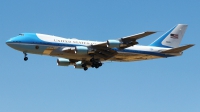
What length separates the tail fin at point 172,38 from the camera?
245 ft

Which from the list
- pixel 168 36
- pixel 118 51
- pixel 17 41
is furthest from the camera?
pixel 168 36

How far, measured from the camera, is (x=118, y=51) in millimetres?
69188

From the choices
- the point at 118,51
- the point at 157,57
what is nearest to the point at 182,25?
the point at 157,57

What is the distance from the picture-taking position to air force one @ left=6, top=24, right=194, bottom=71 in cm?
6469

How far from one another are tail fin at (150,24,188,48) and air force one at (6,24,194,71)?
127cm

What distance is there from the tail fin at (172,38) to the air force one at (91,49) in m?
1.27

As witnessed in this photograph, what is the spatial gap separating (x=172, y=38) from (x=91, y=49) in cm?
1656

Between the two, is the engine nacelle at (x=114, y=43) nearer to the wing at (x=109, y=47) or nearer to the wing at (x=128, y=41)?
the wing at (x=109, y=47)

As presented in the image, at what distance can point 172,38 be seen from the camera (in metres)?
75.9

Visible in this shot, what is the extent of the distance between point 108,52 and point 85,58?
12.1 feet

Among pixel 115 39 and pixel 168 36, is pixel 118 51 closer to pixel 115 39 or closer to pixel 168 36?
pixel 115 39

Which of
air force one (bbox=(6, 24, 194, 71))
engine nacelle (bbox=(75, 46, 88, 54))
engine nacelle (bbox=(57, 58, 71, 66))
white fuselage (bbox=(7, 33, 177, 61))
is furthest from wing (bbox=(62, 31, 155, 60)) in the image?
engine nacelle (bbox=(57, 58, 71, 66))

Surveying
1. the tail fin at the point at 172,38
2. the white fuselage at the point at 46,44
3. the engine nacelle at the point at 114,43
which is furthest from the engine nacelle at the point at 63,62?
the tail fin at the point at 172,38

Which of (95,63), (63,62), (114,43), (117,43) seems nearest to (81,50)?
(95,63)
